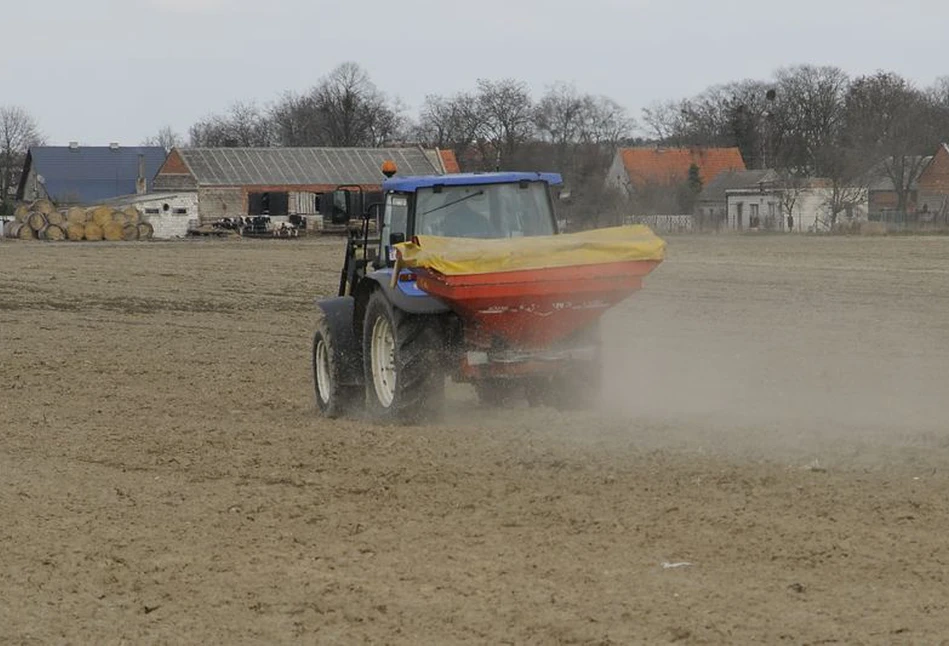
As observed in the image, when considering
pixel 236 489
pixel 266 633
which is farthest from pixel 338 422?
pixel 266 633

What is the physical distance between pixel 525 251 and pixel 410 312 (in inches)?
35.6

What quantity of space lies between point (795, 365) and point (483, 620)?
9.27 meters

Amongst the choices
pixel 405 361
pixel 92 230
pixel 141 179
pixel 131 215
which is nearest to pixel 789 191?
pixel 131 215

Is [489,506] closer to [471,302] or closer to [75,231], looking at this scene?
[471,302]

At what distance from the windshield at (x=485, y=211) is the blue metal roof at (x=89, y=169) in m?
84.7

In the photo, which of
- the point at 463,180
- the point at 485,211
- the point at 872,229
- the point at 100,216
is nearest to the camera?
the point at 463,180

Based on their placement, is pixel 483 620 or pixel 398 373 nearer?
pixel 483 620

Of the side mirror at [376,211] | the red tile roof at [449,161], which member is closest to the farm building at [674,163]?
the red tile roof at [449,161]

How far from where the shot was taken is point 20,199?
9994cm

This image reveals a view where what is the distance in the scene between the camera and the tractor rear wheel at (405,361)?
10766 mm

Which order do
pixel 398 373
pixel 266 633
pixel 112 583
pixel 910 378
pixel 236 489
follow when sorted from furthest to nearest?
pixel 910 378 → pixel 398 373 → pixel 236 489 → pixel 112 583 → pixel 266 633

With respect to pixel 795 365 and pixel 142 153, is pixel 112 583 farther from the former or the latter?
pixel 142 153

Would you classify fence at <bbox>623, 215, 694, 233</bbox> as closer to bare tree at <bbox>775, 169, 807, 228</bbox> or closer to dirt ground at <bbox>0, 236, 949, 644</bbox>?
bare tree at <bbox>775, 169, 807, 228</bbox>

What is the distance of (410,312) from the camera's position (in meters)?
10.6
